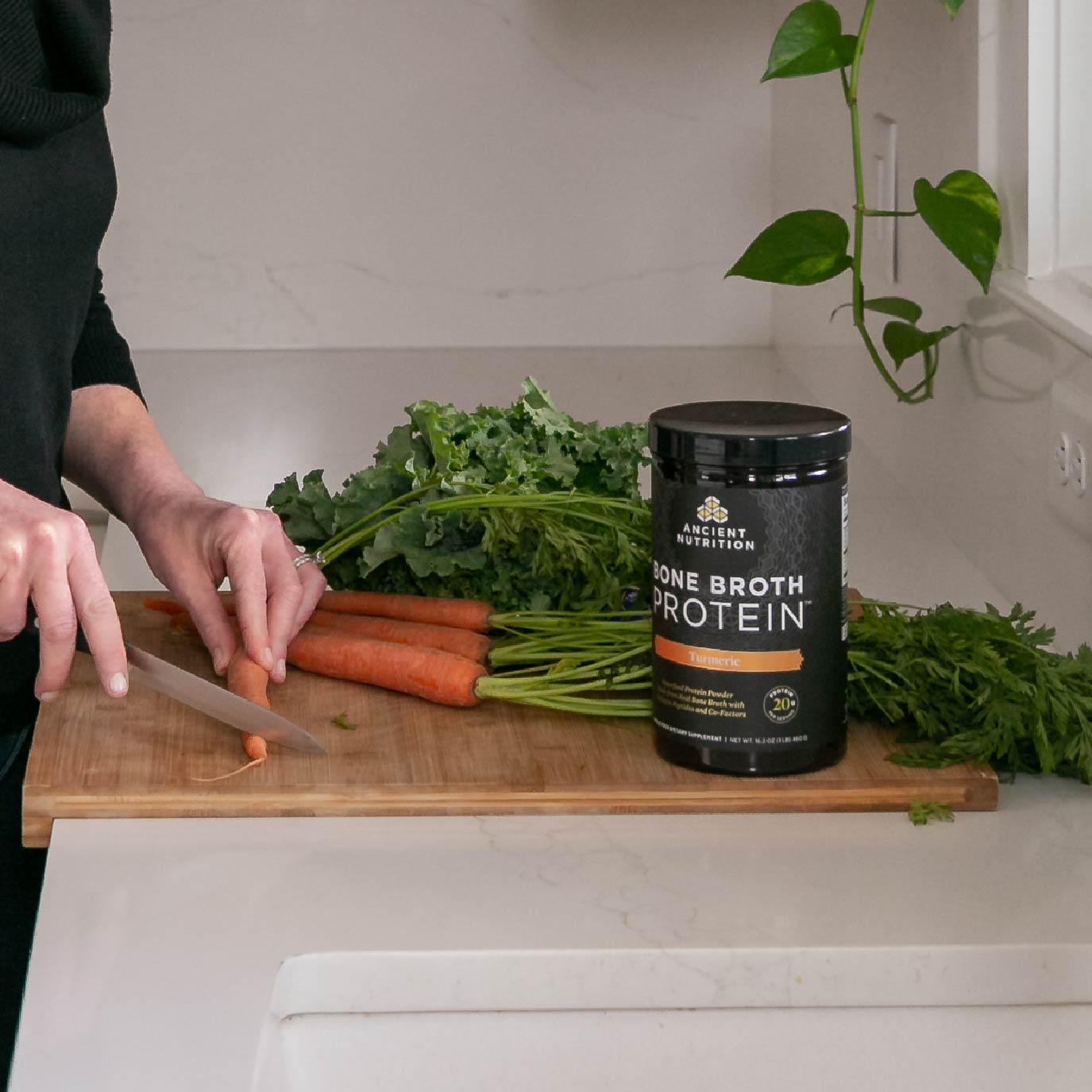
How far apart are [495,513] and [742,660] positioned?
250 millimetres

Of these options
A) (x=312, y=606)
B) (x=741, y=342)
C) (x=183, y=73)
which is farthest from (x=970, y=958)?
(x=183, y=73)

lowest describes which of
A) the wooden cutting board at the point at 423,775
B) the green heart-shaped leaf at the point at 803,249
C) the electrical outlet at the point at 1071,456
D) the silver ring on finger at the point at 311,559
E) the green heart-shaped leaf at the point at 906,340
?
the wooden cutting board at the point at 423,775

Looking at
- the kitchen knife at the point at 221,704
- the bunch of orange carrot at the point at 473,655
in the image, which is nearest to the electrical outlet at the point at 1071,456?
the bunch of orange carrot at the point at 473,655

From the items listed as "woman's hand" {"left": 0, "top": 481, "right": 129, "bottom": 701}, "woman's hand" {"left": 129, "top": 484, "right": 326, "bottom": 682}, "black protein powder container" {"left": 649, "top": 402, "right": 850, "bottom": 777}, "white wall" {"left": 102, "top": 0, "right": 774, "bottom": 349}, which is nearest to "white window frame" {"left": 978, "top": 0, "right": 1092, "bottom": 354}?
"black protein powder container" {"left": 649, "top": 402, "right": 850, "bottom": 777}

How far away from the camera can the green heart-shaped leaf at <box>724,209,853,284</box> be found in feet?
4.72

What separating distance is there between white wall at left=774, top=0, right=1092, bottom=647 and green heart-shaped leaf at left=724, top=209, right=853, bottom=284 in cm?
11

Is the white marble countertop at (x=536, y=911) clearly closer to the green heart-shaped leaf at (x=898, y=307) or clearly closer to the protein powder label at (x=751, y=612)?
the protein powder label at (x=751, y=612)

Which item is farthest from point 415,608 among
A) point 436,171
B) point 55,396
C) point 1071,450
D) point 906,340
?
point 436,171

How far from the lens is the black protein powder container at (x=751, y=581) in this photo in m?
0.76

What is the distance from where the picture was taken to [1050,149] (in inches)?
47.3

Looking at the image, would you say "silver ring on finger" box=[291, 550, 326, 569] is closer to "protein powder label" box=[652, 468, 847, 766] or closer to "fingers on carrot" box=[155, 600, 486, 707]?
"fingers on carrot" box=[155, 600, 486, 707]

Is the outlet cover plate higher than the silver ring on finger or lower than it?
higher

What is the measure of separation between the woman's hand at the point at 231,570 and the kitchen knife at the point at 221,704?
0.08 metres

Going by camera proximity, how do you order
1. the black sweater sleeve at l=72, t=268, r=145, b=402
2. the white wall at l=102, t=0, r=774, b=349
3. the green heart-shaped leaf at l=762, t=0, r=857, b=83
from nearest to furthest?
the black sweater sleeve at l=72, t=268, r=145, b=402, the green heart-shaped leaf at l=762, t=0, r=857, b=83, the white wall at l=102, t=0, r=774, b=349
